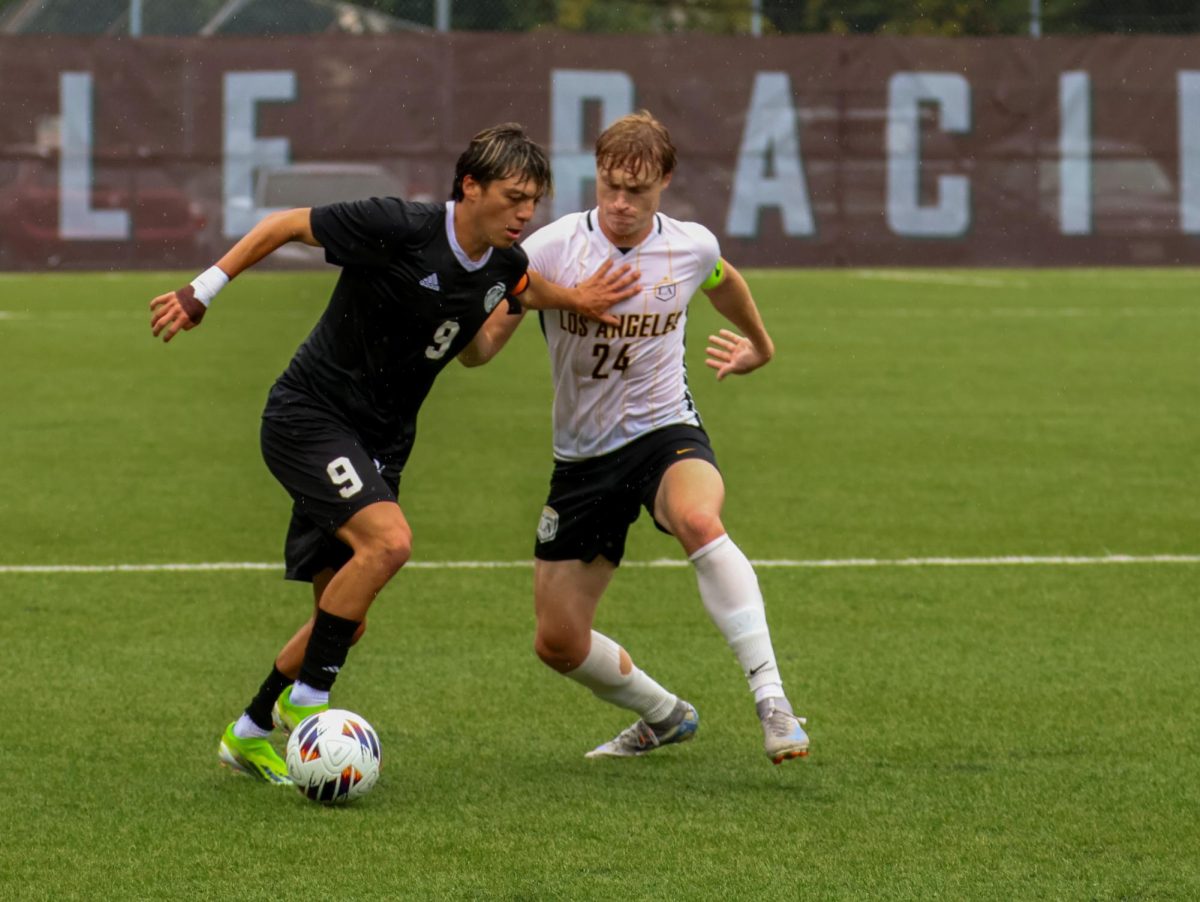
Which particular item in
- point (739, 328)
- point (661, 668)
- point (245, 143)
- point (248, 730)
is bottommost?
point (661, 668)

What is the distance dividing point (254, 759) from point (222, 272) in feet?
4.41

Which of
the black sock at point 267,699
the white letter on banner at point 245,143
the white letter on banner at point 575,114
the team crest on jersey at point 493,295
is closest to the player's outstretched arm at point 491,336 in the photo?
the team crest on jersey at point 493,295

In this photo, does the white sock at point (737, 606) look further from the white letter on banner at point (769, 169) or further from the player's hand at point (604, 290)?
the white letter on banner at point (769, 169)

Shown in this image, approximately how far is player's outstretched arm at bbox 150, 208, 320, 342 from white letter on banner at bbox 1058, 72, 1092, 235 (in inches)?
899

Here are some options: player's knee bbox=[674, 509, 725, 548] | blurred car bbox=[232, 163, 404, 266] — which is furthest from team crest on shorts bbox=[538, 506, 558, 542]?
blurred car bbox=[232, 163, 404, 266]

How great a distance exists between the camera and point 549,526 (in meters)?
5.99

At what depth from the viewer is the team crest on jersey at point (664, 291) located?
6012mm

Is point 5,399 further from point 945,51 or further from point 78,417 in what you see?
point 945,51

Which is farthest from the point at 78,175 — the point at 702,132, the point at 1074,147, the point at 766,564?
the point at 766,564

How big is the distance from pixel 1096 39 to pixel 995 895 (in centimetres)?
2421

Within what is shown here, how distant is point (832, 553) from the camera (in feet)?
30.5

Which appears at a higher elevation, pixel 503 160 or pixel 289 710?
pixel 503 160

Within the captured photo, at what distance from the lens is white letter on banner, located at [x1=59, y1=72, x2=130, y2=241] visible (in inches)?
1019

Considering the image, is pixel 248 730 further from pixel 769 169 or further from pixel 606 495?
pixel 769 169
